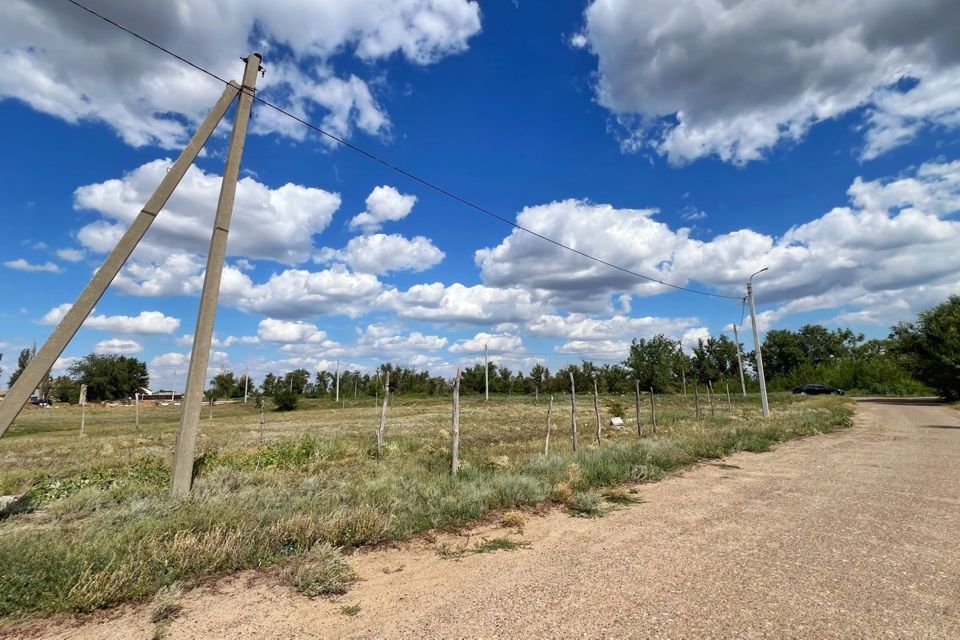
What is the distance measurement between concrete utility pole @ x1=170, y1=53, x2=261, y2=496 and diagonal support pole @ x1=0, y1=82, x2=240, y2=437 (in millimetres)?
444

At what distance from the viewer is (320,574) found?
5078 mm

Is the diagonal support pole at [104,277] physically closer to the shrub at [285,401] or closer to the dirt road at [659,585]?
the dirt road at [659,585]

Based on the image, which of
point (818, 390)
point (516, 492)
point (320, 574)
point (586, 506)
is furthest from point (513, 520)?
point (818, 390)

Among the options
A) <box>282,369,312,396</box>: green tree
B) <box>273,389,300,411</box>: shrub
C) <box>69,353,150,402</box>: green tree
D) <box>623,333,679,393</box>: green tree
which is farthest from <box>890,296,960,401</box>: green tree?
<box>69,353,150,402</box>: green tree

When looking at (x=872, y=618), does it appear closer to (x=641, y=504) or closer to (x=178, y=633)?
(x=641, y=504)

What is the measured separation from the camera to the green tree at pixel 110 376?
86938 millimetres

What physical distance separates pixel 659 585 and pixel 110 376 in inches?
4361

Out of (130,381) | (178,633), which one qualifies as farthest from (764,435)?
(130,381)

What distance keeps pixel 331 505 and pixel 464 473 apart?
3.72m

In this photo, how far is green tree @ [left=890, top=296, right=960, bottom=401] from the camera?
1468 inches

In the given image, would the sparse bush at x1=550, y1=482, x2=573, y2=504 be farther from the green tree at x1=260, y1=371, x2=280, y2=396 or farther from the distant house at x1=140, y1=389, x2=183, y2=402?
the distant house at x1=140, y1=389, x2=183, y2=402

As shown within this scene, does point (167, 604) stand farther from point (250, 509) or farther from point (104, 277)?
point (104, 277)

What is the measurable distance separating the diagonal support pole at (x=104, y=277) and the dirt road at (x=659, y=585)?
12.9ft

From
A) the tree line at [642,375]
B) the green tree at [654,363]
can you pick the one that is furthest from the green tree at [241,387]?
the green tree at [654,363]
